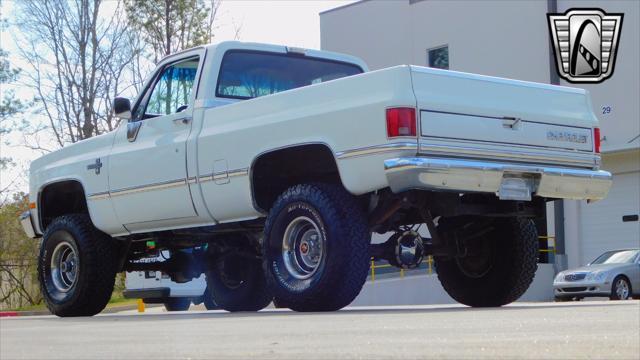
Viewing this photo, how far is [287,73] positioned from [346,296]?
A: 9.71 feet

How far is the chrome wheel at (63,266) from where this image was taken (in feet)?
37.8

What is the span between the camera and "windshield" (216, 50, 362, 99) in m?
10.7

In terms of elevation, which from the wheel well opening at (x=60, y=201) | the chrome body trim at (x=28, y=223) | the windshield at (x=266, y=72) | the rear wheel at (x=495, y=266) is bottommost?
the rear wheel at (x=495, y=266)

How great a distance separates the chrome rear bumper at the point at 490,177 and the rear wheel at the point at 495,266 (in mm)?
680

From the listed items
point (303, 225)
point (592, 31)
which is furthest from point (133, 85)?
point (303, 225)

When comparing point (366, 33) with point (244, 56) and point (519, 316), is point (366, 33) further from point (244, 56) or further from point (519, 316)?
point (519, 316)

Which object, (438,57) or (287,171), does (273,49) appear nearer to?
(287,171)

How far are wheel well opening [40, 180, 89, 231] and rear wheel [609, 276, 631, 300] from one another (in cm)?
1452

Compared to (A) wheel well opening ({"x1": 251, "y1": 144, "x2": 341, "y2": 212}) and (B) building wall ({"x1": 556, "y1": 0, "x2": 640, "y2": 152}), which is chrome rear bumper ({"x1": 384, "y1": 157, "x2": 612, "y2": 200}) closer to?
(A) wheel well opening ({"x1": 251, "y1": 144, "x2": 341, "y2": 212})

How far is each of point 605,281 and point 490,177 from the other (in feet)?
52.9

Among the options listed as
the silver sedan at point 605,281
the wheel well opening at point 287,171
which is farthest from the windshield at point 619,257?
the wheel well opening at point 287,171

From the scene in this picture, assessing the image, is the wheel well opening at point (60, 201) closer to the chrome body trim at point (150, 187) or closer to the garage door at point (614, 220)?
the chrome body trim at point (150, 187)

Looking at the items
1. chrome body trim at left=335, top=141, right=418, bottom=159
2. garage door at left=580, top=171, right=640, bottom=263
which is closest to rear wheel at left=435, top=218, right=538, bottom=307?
chrome body trim at left=335, top=141, right=418, bottom=159

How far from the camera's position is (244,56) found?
35.4 feet
